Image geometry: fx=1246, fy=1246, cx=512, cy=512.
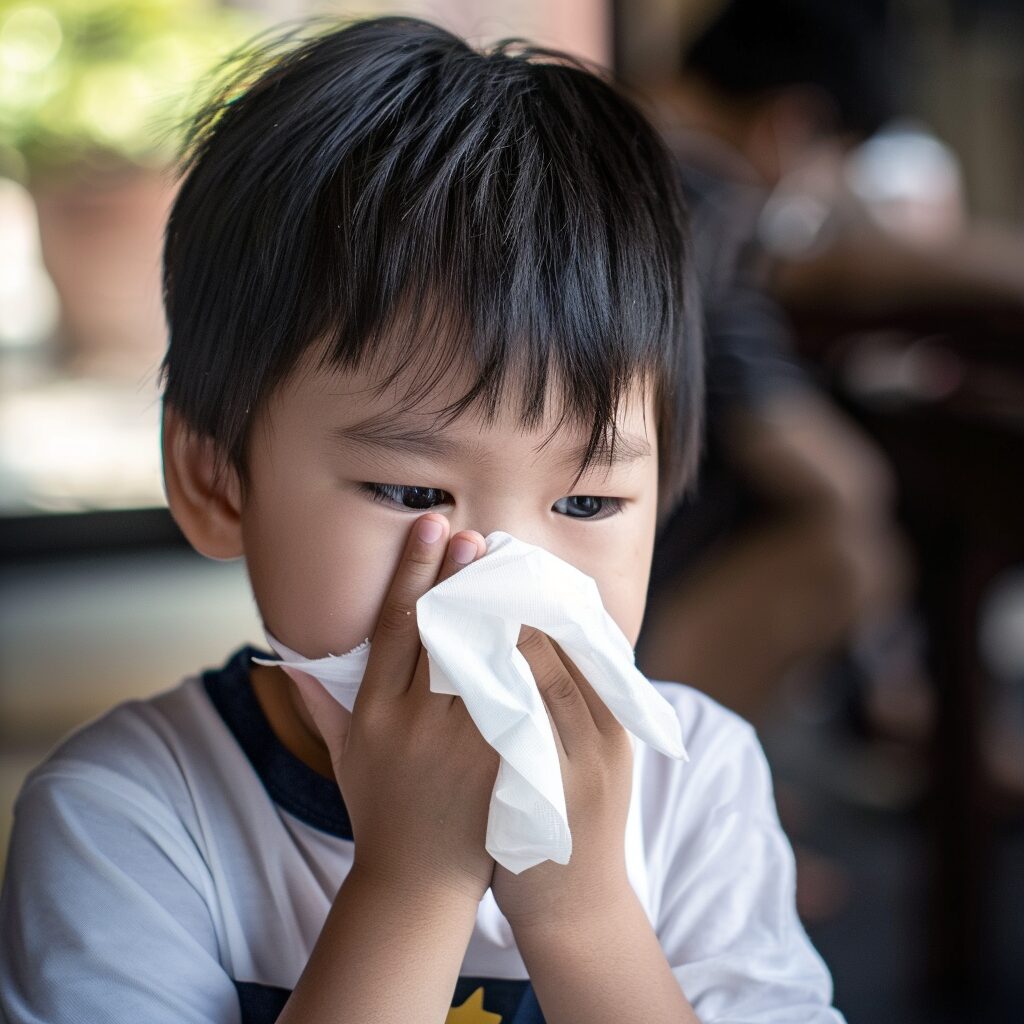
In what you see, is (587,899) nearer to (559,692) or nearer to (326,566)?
(559,692)

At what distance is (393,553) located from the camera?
684 mm

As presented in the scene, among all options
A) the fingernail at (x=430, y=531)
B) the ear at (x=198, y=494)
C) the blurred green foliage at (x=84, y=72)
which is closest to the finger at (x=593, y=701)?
the fingernail at (x=430, y=531)

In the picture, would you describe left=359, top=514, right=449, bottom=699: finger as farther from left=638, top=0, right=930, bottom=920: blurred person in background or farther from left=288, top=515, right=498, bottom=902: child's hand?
left=638, top=0, right=930, bottom=920: blurred person in background

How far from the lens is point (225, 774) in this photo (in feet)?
2.51

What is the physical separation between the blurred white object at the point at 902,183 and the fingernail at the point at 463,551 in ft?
5.63

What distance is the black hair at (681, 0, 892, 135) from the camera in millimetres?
2133

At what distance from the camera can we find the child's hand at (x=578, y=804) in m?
0.68

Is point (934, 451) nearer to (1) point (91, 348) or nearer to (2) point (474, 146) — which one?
(2) point (474, 146)

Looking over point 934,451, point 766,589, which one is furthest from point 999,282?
point 766,589

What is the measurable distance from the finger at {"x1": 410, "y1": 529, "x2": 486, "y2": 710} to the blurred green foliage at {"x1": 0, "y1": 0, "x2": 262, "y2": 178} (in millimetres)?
1931

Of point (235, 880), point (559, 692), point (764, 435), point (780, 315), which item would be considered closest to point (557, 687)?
point (559, 692)

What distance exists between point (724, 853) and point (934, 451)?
1.16 meters

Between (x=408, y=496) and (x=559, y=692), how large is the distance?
138mm

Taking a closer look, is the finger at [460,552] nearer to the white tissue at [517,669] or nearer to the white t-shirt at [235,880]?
the white tissue at [517,669]
